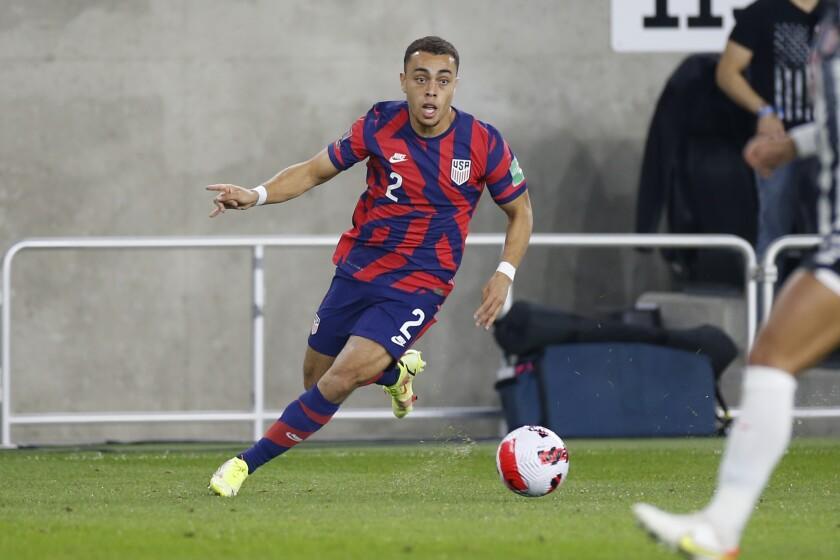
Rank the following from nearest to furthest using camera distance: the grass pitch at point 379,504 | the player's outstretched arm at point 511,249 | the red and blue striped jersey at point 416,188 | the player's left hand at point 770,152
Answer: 1. the player's left hand at point 770,152
2. the grass pitch at point 379,504
3. the player's outstretched arm at point 511,249
4. the red and blue striped jersey at point 416,188

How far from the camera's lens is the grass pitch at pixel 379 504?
5.09 meters

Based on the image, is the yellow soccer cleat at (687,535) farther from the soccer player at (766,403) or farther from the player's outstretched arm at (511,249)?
the player's outstretched arm at (511,249)


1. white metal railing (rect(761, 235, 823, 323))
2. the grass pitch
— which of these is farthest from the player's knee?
white metal railing (rect(761, 235, 823, 323))

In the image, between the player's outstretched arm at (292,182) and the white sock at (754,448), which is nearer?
the white sock at (754,448)

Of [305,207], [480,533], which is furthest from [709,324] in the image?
[480,533]

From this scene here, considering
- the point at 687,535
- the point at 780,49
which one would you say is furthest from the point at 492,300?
the point at 780,49

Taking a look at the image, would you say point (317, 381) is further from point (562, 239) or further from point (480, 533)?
point (562, 239)

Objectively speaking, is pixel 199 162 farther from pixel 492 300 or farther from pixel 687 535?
pixel 687 535

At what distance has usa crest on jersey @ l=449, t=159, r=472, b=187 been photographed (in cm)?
727

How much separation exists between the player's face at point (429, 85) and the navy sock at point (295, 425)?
4.21ft

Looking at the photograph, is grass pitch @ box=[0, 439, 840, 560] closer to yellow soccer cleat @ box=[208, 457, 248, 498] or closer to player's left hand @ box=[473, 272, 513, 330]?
yellow soccer cleat @ box=[208, 457, 248, 498]

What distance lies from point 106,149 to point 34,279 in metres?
1.09

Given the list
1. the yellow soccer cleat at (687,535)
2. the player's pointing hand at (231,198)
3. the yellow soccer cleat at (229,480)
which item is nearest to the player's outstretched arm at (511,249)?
the player's pointing hand at (231,198)

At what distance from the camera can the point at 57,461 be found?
29.8 ft
